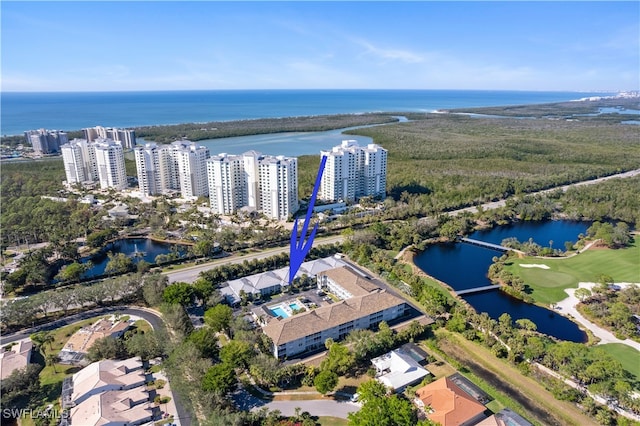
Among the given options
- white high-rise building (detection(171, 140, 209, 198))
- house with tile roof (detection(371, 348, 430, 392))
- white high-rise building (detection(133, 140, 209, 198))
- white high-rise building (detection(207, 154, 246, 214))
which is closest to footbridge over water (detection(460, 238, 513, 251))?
house with tile roof (detection(371, 348, 430, 392))

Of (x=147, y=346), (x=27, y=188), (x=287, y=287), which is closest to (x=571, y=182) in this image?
(x=287, y=287)

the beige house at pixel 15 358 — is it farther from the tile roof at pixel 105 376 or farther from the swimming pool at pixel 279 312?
the swimming pool at pixel 279 312

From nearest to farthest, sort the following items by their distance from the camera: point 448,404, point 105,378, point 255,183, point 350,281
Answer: point 448,404, point 105,378, point 350,281, point 255,183

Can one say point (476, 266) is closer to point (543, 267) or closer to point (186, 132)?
point (543, 267)

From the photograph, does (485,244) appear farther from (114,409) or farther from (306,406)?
(114,409)

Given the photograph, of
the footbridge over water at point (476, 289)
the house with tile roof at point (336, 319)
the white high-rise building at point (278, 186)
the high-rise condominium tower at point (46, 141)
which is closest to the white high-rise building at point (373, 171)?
the white high-rise building at point (278, 186)

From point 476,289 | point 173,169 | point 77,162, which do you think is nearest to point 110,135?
point 77,162
